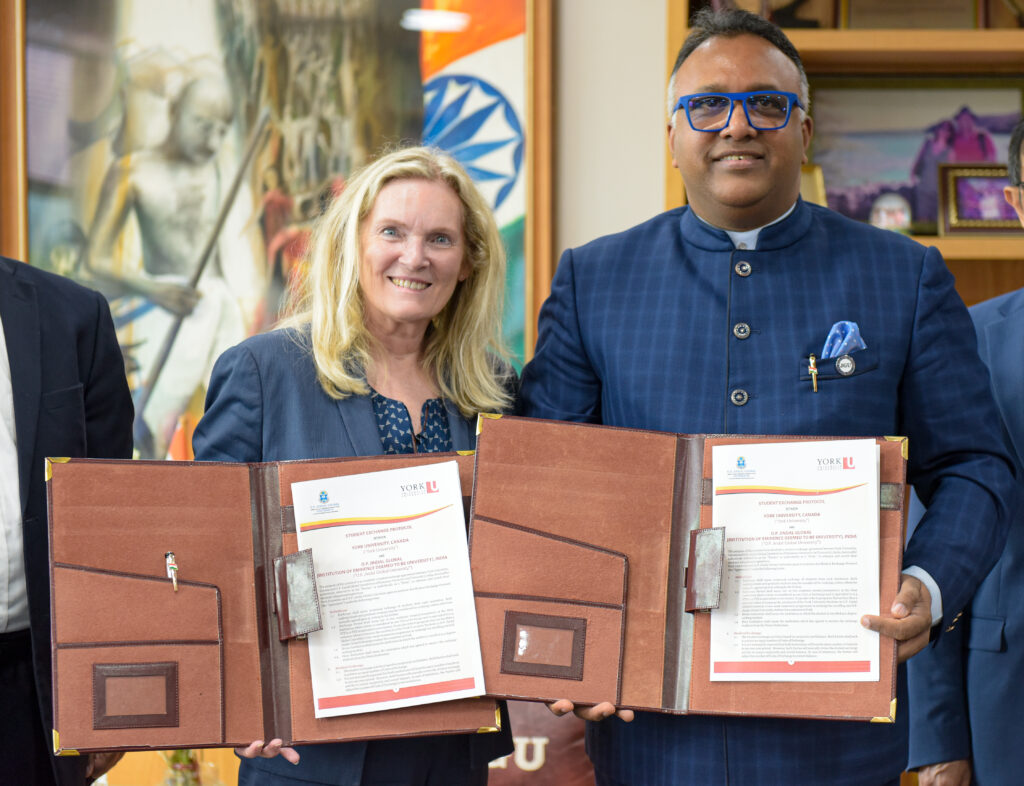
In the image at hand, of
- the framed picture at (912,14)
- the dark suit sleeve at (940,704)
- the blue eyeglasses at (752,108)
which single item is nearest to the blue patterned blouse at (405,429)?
the blue eyeglasses at (752,108)

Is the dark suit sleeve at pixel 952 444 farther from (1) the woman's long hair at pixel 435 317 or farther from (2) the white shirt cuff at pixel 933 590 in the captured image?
(1) the woman's long hair at pixel 435 317

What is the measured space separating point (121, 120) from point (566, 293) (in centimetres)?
156

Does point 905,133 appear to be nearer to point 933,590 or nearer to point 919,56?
point 919,56

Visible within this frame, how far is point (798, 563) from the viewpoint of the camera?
1.28 metres

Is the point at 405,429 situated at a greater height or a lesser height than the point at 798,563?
greater

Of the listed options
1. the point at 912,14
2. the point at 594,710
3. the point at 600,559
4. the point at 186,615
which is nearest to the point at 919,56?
the point at 912,14

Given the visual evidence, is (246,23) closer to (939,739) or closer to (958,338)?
(958,338)

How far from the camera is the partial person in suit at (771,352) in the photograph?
1.37 metres

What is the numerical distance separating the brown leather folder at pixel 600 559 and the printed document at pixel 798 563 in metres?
0.02

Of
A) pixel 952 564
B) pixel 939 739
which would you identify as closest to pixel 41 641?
pixel 952 564

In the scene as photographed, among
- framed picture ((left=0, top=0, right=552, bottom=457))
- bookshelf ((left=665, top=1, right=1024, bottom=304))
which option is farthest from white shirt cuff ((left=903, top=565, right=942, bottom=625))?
framed picture ((left=0, top=0, right=552, bottom=457))

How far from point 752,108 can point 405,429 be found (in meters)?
0.70

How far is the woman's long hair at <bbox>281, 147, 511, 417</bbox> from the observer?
5.06 ft

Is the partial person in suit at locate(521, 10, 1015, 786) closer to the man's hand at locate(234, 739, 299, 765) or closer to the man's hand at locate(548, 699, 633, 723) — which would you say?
the man's hand at locate(548, 699, 633, 723)
